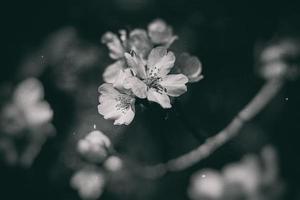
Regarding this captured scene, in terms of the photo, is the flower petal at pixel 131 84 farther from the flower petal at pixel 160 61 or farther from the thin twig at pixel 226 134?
the thin twig at pixel 226 134

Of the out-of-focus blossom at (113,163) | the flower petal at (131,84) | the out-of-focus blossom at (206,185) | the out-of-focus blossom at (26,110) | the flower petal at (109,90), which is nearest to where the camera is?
the flower petal at (131,84)

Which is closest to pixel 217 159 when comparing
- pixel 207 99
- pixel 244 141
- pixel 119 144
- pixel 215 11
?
pixel 244 141

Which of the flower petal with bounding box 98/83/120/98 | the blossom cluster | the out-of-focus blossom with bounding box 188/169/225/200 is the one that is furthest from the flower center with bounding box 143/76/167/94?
the out-of-focus blossom with bounding box 188/169/225/200

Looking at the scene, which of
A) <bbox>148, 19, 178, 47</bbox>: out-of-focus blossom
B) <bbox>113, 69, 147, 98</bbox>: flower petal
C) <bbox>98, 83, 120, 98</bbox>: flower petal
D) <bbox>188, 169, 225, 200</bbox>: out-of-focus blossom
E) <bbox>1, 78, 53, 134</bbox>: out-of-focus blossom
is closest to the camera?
<bbox>113, 69, 147, 98</bbox>: flower petal

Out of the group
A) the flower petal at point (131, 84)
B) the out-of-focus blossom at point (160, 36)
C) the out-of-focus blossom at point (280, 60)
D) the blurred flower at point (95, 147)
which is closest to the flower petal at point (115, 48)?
the out-of-focus blossom at point (160, 36)

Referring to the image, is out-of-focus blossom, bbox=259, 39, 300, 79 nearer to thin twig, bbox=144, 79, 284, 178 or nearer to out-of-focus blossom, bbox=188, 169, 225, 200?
thin twig, bbox=144, 79, 284, 178

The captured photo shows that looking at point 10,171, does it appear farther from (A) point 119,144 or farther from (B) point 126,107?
(B) point 126,107

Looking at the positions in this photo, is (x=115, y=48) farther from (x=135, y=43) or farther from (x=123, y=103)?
(x=123, y=103)
